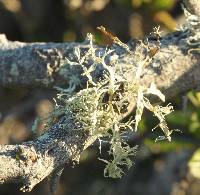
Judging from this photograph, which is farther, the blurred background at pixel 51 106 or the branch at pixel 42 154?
the blurred background at pixel 51 106

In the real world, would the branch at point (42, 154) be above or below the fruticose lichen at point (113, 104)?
below

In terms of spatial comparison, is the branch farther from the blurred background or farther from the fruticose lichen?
the blurred background

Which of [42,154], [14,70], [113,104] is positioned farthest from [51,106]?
[42,154]

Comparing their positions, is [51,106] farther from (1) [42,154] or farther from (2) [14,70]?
(1) [42,154]

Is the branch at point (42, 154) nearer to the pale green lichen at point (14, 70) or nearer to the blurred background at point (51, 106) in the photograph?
the pale green lichen at point (14, 70)

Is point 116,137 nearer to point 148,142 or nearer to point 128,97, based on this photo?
point 128,97

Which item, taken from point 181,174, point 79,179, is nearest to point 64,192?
point 79,179

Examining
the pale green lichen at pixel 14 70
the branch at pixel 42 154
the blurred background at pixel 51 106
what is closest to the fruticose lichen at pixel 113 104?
the branch at pixel 42 154

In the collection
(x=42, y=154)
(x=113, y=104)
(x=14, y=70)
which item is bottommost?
(x=42, y=154)
